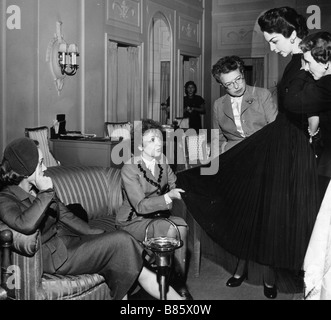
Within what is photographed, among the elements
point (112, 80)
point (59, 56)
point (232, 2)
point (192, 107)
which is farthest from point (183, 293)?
point (232, 2)

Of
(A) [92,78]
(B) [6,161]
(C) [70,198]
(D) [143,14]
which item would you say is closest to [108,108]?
(A) [92,78]

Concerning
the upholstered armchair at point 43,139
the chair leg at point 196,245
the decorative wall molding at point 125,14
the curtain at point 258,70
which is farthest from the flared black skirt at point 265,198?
the curtain at point 258,70

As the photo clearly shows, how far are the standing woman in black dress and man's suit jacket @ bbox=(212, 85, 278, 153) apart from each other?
0.97 feet

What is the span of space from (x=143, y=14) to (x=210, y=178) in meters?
5.64

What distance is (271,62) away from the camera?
975 centimetres

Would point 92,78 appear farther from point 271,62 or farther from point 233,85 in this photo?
point 271,62

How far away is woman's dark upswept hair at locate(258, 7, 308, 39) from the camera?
2390 millimetres

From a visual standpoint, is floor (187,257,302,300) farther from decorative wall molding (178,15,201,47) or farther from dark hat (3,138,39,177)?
decorative wall molding (178,15,201,47)

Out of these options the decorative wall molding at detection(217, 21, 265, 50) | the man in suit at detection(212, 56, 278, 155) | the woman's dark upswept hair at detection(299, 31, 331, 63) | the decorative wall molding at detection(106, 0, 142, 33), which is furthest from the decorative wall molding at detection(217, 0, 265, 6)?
the woman's dark upswept hair at detection(299, 31, 331, 63)

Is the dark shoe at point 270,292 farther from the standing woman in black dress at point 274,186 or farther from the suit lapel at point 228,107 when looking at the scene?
the suit lapel at point 228,107

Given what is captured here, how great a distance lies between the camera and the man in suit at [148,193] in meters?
2.73

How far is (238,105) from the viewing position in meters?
3.04

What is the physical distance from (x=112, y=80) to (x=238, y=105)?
4393 millimetres
